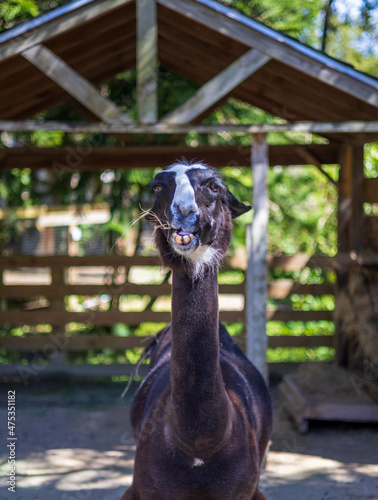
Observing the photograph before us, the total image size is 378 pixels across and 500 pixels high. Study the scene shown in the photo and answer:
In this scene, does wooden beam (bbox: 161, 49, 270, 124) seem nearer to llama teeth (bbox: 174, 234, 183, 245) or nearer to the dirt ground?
llama teeth (bbox: 174, 234, 183, 245)

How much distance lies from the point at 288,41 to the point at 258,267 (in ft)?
6.36

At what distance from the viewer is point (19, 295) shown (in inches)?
300

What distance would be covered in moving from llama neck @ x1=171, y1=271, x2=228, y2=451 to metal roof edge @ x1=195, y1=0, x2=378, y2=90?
2859 mm

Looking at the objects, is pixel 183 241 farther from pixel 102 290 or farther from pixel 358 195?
pixel 102 290

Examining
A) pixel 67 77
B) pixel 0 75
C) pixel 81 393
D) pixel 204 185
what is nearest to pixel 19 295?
pixel 81 393

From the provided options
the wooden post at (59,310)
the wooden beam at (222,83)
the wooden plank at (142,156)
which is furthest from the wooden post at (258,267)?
the wooden post at (59,310)

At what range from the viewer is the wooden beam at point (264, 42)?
4609 mm

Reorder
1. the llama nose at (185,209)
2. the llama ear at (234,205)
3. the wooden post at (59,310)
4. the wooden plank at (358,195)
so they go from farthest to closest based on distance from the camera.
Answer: the wooden post at (59,310) → the wooden plank at (358,195) → the llama ear at (234,205) → the llama nose at (185,209)

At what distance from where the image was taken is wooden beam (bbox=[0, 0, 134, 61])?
15.1 ft

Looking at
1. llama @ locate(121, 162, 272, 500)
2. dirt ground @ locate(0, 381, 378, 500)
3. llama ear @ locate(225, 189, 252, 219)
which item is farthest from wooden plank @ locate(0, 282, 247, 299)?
llama @ locate(121, 162, 272, 500)

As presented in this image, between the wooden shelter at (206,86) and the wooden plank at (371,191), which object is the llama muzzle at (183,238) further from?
the wooden plank at (371,191)

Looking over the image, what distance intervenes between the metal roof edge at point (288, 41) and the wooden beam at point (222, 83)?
0.19m

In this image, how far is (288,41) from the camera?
15.1ft

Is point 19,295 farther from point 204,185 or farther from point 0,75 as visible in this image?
point 204,185
